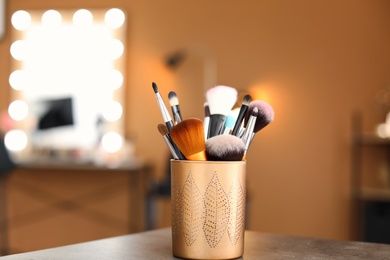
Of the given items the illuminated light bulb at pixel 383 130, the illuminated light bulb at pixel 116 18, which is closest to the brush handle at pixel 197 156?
the illuminated light bulb at pixel 383 130

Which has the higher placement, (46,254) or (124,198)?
(46,254)

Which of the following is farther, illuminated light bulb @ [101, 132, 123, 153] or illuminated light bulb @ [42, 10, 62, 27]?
illuminated light bulb @ [42, 10, 62, 27]

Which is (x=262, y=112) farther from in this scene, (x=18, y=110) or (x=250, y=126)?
(x=18, y=110)

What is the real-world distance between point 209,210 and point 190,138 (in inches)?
4.7

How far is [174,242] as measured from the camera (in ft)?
3.20

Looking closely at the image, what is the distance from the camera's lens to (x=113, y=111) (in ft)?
14.5

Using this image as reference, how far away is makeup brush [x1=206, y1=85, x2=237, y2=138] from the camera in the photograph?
101cm

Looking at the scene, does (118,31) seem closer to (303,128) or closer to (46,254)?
(303,128)

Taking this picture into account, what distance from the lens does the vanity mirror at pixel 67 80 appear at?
441cm

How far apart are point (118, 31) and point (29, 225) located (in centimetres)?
162

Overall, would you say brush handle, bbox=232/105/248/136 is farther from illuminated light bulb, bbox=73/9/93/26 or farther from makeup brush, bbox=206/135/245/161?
illuminated light bulb, bbox=73/9/93/26

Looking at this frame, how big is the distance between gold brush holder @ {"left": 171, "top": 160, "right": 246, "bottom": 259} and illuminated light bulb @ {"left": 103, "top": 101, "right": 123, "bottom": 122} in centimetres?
350

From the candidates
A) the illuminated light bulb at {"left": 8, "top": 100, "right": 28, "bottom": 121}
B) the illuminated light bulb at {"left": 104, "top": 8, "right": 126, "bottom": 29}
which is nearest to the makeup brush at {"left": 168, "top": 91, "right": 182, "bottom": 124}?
the illuminated light bulb at {"left": 104, "top": 8, "right": 126, "bottom": 29}

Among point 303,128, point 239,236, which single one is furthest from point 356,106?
point 239,236
